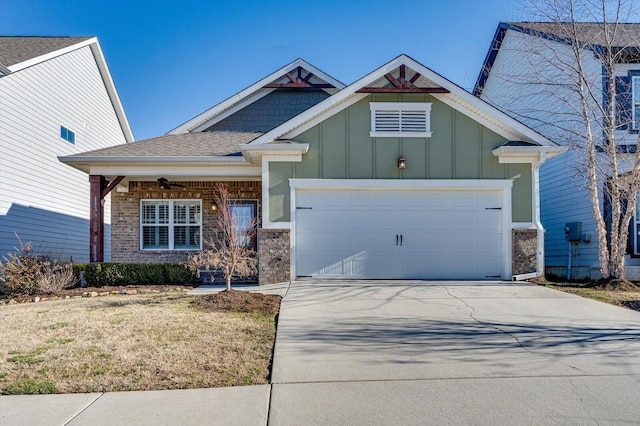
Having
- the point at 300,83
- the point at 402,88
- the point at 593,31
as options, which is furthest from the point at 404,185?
the point at 593,31

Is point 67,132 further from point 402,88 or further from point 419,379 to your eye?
point 419,379

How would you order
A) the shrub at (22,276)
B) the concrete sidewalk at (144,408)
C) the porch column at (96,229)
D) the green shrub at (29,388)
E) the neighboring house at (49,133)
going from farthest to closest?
the neighboring house at (49,133), the porch column at (96,229), the shrub at (22,276), the green shrub at (29,388), the concrete sidewalk at (144,408)

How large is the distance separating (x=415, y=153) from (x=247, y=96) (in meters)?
6.78

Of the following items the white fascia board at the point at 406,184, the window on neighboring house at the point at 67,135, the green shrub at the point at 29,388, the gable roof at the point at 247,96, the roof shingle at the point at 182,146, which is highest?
the gable roof at the point at 247,96

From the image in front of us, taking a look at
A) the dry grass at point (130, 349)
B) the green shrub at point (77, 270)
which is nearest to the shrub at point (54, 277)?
the green shrub at point (77, 270)

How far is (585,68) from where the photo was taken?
1233 cm

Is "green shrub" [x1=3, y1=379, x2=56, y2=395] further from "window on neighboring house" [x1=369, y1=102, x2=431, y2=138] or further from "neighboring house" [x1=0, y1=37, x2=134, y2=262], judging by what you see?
"neighboring house" [x1=0, y1=37, x2=134, y2=262]

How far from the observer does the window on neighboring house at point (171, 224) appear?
519 inches

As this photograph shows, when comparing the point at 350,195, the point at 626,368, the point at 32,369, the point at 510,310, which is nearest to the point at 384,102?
the point at 350,195

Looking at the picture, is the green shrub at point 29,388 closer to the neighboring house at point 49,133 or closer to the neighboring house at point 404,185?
the neighboring house at point 404,185

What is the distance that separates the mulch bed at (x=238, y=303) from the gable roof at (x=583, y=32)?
364 inches

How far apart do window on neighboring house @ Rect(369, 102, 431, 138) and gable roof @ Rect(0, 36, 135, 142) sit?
9.87m

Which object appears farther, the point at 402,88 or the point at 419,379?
the point at 402,88

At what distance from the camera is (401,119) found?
10.6 meters
